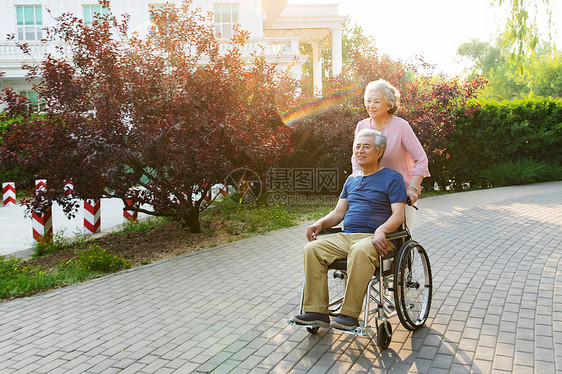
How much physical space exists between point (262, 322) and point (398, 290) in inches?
52.2

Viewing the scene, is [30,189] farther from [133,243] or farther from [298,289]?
[298,289]

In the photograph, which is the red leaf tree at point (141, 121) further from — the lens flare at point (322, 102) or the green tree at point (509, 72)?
the green tree at point (509, 72)

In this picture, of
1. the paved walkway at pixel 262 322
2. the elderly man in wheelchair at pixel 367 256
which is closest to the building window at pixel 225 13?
the paved walkway at pixel 262 322

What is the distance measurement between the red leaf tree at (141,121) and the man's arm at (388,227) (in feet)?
13.3

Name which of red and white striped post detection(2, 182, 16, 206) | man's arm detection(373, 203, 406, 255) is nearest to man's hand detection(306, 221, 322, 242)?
man's arm detection(373, 203, 406, 255)

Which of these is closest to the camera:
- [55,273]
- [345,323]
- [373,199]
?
[345,323]

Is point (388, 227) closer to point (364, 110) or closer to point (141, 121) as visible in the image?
point (141, 121)

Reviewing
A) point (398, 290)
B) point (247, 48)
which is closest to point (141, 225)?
point (398, 290)

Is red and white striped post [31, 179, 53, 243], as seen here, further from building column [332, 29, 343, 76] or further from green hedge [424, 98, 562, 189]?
building column [332, 29, 343, 76]

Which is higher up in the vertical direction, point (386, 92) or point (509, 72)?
point (509, 72)

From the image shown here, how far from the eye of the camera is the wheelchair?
4.06m

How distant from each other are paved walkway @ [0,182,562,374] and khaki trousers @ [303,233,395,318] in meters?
0.34

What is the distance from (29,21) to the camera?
2800 cm

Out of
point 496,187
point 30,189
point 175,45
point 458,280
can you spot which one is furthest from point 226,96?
point 496,187
